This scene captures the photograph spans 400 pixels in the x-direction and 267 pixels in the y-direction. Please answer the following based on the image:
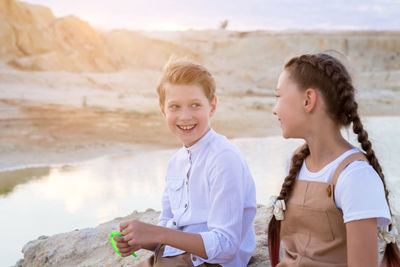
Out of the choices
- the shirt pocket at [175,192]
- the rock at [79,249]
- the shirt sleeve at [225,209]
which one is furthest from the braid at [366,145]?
the rock at [79,249]

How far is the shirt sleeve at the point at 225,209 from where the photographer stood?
197cm

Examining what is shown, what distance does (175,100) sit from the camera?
2.17 metres

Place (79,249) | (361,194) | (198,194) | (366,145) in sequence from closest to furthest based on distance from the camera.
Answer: (361,194) → (366,145) → (198,194) → (79,249)

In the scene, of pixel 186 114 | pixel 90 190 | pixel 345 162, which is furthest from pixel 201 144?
pixel 90 190

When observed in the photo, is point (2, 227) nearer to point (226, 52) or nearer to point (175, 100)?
point (175, 100)

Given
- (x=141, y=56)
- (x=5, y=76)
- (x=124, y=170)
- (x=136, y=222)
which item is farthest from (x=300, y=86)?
(x=141, y=56)

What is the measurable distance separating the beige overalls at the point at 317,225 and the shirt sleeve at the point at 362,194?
4 centimetres

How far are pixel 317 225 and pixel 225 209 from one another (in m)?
0.37

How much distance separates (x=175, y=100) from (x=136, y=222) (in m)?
0.57

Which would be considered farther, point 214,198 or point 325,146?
point 214,198

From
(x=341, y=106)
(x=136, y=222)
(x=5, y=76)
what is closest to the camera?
(x=341, y=106)

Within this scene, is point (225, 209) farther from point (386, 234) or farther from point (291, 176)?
point (386, 234)

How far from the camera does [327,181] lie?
1798 millimetres

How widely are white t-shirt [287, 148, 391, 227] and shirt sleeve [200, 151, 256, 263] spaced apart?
43 cm
